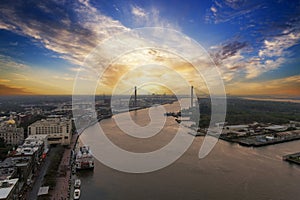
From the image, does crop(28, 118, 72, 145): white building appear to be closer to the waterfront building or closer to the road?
the road

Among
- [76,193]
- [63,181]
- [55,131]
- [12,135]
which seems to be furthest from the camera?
[55,131]

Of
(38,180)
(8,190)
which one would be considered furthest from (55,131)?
(8,190)

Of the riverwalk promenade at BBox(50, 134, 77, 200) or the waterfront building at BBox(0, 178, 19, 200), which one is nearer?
the waterfront building at BBox(0, 178, 19, 200)

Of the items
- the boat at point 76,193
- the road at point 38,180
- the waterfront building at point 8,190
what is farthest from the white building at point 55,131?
the waterfront building at point 8,190

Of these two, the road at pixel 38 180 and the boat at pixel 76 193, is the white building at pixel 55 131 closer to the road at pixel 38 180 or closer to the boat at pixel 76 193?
the road at pixel 38 180

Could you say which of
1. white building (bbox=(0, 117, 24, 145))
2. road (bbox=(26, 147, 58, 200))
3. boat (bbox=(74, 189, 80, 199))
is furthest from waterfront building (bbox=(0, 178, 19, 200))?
white building (bbox=(0, 117, 24, 145))

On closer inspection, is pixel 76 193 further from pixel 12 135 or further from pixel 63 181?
pixel 12 135

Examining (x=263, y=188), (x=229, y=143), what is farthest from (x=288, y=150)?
(x=263, y=188)

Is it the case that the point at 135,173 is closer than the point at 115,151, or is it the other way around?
the point at 135,173

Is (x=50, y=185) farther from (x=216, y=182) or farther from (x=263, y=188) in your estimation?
(x=263, y=188)
